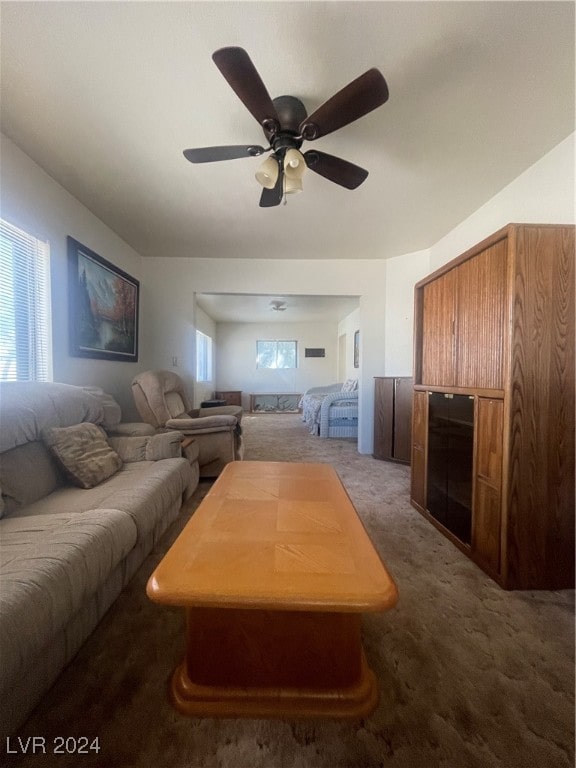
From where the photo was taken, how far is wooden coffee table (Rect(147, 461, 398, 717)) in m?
0.81

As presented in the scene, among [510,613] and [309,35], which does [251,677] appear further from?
[309,35]

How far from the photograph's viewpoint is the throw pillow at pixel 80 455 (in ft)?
5.34

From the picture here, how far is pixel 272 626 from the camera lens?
3.09ft

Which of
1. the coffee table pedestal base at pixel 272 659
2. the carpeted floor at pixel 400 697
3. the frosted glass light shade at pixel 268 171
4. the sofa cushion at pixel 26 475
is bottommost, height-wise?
the carpeted floor at pixel 400 697

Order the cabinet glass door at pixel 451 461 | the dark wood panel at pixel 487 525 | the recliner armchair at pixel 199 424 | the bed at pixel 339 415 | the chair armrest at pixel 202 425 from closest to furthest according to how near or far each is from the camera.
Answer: the dark wood panel at pixel 487 525, the cabinet glass door at pixel 451 461, the chair armrest at pixel 202 425, the recliner armchair at pixel 199 424, the bed at pixel 339 415

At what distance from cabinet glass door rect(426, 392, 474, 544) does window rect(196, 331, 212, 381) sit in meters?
5.13

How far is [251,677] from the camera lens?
95 cm

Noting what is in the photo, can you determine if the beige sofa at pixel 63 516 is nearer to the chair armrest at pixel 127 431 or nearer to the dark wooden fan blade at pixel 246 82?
the chair armrest at pixel 127 431

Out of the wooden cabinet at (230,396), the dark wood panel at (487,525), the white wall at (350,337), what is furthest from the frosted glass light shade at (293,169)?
the wooden cabinet at (230,396)

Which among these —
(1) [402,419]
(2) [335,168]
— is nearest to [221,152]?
(2) [335,168]

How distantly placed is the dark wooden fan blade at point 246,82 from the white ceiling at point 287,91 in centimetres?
23

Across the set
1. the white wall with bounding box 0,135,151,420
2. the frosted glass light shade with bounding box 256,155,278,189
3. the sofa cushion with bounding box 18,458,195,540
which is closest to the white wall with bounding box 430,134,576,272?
the frosted glass light shade with bounding box 256,155,278,189

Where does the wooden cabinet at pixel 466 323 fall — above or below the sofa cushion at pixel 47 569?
above

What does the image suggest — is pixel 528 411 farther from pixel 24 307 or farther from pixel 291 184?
pixel 24 307
